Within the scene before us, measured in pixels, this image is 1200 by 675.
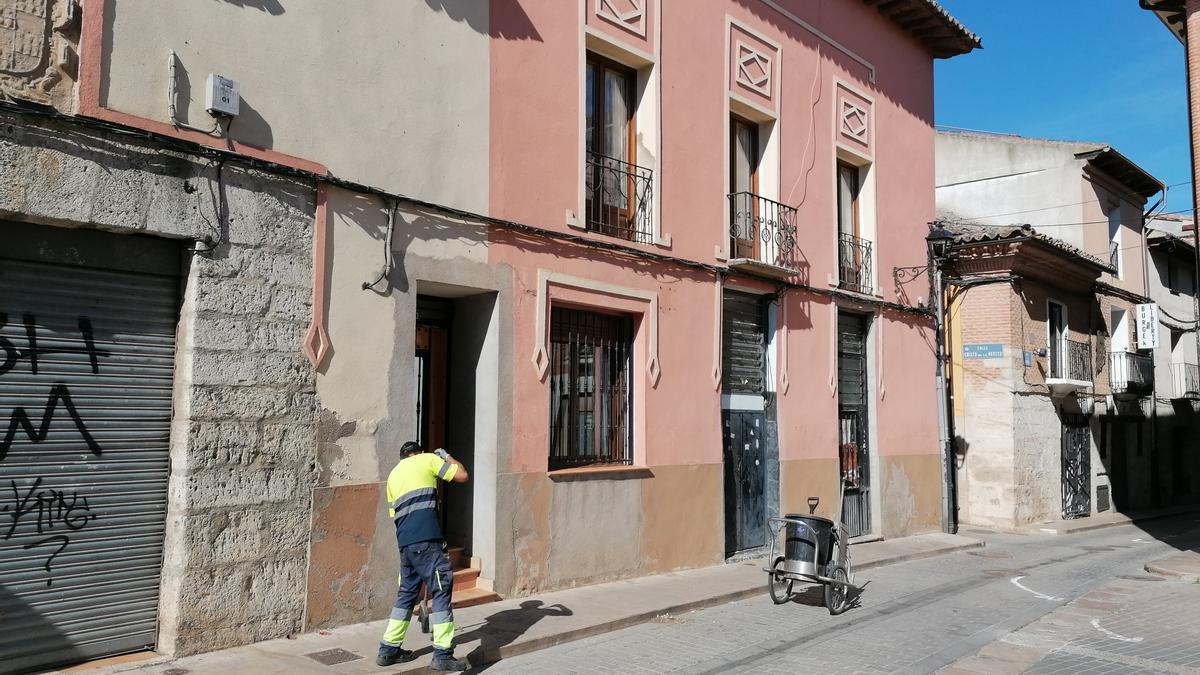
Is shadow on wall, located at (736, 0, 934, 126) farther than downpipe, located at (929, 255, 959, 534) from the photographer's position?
No

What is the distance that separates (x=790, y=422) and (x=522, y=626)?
631 centimetres

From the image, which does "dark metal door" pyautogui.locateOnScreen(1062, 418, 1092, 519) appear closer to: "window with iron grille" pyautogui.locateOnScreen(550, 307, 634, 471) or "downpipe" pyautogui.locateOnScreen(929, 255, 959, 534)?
"downpipe" pyautogui.locateOnScreen(929, 255, 959, 534)

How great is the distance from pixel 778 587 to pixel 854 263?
23.0 ft

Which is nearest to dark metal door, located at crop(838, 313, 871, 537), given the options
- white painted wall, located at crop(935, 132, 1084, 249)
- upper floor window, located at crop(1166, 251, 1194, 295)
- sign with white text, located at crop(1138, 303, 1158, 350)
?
white painted wall, located at crop(935, 132, 1084, 249)

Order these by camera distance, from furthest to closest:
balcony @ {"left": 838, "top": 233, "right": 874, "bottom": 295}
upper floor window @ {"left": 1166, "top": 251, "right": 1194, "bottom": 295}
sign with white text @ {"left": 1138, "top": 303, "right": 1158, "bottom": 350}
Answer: upper floor window @ {"left": 1166, "top": 251, "right": 1194, "bottom": 295} → sign with white text @ {"left": 1138, "top": 303, "right": 1158, "bottom": 350} → balcony @ {"left": 838, "top": 233, "right": 874, "bottom": 295}

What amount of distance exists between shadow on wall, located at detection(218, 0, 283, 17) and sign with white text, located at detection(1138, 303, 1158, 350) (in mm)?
23316

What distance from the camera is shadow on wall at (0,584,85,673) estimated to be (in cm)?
579

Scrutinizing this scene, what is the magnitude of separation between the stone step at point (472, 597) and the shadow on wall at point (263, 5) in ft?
17.3

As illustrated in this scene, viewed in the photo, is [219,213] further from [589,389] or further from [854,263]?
[854,263]

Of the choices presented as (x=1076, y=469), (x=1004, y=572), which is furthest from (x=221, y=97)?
(x=1076, y=469)

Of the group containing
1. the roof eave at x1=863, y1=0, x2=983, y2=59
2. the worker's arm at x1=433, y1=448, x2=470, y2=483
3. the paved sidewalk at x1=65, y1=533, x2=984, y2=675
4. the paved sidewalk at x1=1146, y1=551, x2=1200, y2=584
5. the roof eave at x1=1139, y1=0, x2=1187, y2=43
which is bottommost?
the paved sidewalk at x1=1146, y1=551, x2=1200, y2=584

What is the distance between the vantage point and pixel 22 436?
5973mm

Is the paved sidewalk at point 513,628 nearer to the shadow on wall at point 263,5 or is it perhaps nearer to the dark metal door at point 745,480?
the dark metal door at point 745,480

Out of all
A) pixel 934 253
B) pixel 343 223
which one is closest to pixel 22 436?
pixel 343 223
